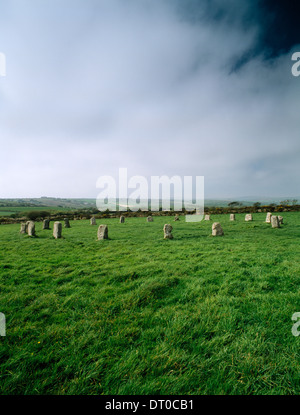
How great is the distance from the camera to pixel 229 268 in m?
5.66

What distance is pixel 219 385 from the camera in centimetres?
188

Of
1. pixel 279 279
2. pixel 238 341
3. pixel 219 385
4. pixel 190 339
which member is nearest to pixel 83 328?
pixel 190 339

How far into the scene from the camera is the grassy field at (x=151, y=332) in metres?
1.94

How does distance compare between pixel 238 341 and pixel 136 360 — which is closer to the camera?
pixel 136 360

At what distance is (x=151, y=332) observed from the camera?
268cm

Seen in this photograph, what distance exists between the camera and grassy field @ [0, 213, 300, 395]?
6.36 ft

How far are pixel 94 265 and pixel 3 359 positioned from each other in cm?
408

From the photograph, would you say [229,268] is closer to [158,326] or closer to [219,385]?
[158,326]

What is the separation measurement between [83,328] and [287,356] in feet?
9.89

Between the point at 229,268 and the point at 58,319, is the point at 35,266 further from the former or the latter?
the point at 229,268
